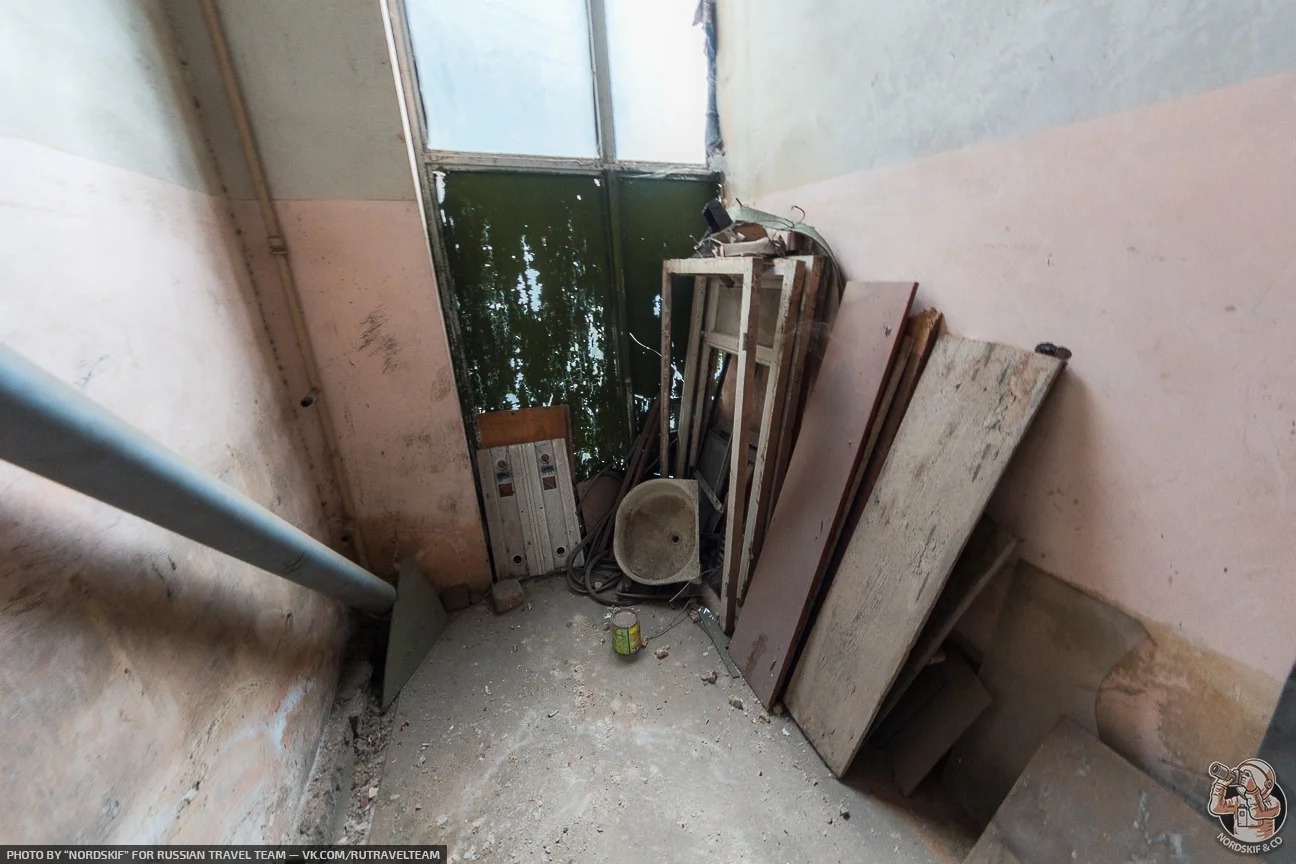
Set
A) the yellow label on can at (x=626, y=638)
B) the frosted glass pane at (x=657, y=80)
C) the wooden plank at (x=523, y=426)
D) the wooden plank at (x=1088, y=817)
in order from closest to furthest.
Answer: the wooden plank at (x=1088, y=817), the yellow label on can at (x=626, y=638), the frosted glass pane at (x=657, y=80), the wooden plank at (x=523, y=426)

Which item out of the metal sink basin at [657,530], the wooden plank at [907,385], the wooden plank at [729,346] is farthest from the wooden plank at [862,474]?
the metal sink basin at [657,530]

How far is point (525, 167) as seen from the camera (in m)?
2.28

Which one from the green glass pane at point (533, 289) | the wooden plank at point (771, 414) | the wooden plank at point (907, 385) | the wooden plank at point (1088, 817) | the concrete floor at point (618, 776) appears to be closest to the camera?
the wooden plank at point (1088, 817)

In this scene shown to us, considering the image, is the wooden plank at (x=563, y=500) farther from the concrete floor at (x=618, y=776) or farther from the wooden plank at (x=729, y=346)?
the wooden plank at (x=729, y=346)

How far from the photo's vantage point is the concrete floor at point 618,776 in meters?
1.30

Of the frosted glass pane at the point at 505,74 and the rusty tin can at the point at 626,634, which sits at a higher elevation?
the frosted glass pane at the point at 505,74

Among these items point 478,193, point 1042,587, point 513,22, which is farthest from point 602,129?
point 1042,587

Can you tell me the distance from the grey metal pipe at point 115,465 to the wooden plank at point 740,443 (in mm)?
1476

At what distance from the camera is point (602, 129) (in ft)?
7.92

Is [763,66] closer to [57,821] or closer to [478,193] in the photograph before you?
[478,193]

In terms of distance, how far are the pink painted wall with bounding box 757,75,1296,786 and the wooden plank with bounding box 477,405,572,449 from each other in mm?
1921

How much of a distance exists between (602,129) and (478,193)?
0.73 meters

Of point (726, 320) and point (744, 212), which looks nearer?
point (744, 212)

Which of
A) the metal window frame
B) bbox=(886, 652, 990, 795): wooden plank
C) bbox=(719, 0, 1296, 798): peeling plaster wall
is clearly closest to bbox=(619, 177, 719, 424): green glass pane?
the metal window frame
